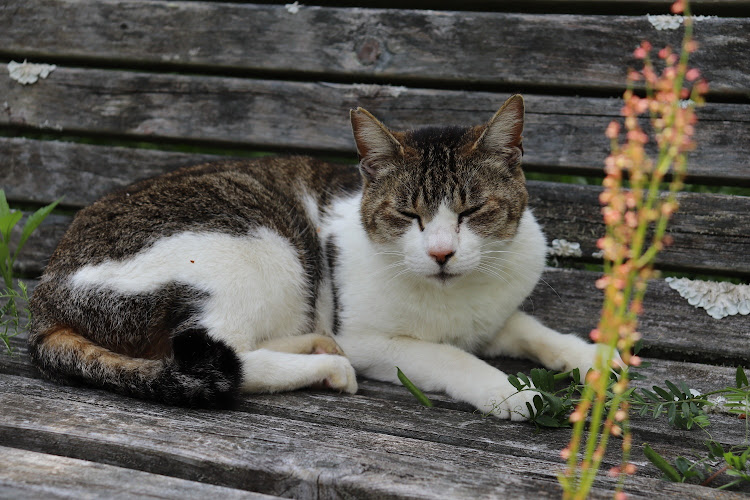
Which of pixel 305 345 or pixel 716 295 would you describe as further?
pixel 716 295

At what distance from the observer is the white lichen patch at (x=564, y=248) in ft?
9.65

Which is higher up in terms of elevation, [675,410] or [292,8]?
[292,8]

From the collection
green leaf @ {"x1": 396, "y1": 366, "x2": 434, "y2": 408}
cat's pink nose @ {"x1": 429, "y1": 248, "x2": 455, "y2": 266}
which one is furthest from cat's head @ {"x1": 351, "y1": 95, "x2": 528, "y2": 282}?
green leaf @ {"x1": 396, "y1": 366, "x2": 434, "y2": 408}

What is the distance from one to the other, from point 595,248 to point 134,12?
2.29 metres

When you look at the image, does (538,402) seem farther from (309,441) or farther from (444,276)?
(309,441)

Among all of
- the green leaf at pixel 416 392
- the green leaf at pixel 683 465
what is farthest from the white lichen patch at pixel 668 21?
the green leaf at pixel 683 465

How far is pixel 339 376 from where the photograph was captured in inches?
86.7

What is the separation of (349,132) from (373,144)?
72cm

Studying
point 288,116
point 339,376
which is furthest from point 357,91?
point 339,376

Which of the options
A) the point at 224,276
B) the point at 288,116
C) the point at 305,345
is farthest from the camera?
the point at 288,116

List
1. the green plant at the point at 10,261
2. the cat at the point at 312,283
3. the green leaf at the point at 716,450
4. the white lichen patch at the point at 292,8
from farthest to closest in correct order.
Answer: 1. the white lichen patch at the point at 292,8
2. the green plant at the point at 10,261
3. the cat at the point at 312,283
4. the green leaf at the point at 716,450

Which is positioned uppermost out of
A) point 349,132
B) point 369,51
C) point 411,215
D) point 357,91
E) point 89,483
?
point 369,51

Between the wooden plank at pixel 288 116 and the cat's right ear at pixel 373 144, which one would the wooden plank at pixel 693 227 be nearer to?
the wooden plank at pixel 288 116

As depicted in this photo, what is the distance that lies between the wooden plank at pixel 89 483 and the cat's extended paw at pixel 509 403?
0.83 m
